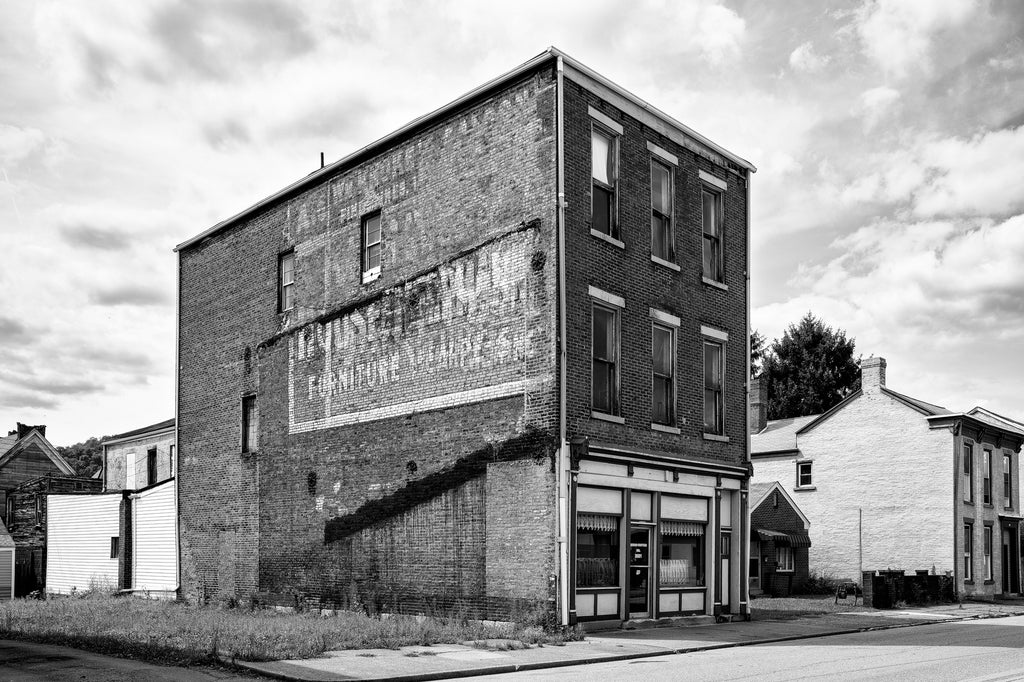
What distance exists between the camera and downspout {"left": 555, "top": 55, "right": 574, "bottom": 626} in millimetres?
19578

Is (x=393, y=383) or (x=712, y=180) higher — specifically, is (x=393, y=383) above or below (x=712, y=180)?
below

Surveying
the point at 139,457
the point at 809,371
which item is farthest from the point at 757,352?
the point at 139,457

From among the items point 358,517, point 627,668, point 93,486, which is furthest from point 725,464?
point 93,486

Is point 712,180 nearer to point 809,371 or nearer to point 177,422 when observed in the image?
point 177,422

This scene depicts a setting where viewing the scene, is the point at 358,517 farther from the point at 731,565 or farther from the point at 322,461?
the point at 731,565

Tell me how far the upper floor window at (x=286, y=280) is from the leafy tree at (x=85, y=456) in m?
64.8

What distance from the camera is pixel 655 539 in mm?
22438

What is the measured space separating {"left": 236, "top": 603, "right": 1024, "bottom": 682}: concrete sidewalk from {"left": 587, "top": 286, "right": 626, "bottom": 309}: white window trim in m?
6.70

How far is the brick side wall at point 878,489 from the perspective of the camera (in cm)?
3819

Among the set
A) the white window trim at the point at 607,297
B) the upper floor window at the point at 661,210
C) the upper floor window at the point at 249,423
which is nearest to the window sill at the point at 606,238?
the white window trim at the point at 607,297

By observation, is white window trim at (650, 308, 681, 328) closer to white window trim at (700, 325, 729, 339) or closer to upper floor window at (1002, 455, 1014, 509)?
white window trim at (700, 325, 729, 339)

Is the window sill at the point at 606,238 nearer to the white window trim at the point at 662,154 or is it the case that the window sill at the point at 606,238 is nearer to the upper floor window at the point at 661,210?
the upper floor window at the point at 661,210

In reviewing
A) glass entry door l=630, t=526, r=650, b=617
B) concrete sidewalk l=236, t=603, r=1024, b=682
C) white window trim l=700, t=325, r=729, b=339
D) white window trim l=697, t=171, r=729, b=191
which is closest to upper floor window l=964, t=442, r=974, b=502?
concrete sidewalk l=236, t=603, r=1024, b=682

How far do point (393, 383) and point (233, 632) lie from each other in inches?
288
